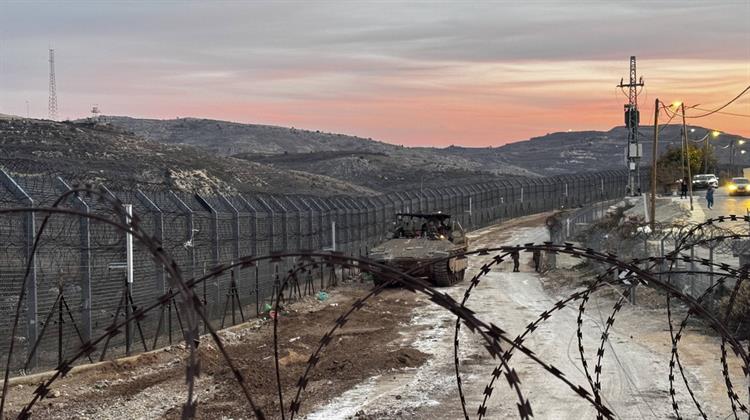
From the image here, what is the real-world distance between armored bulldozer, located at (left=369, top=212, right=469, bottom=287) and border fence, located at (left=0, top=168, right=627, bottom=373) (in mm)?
2116

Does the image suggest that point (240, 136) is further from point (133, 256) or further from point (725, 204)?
point (133, 256)

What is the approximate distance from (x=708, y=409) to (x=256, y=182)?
196 feet

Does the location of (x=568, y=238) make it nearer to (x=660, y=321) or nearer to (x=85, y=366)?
(x=660, y=321)

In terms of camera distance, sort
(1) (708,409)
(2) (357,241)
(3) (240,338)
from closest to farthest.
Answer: (1) (708,409) < (3) (240,338) < (2) (357,241)

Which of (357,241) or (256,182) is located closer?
(357,241)

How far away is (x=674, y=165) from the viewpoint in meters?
80.9

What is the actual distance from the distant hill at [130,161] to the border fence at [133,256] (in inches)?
853

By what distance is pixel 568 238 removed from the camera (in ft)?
143

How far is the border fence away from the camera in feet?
44.3

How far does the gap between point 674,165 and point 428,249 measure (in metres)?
58.9

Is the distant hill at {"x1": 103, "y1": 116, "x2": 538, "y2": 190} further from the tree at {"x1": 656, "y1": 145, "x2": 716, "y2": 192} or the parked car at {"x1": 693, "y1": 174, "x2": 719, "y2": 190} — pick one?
the parked car at {"x1": 693, "y1": 174, "x2": 719, "y2": 190}

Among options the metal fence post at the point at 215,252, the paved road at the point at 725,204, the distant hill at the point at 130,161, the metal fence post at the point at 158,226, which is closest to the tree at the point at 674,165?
the paved road at the point at 725,204

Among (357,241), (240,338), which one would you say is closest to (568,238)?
(357,241)

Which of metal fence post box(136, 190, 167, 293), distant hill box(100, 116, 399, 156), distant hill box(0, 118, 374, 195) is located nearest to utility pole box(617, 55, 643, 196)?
distant hill box(0, 118, 374, 195)
